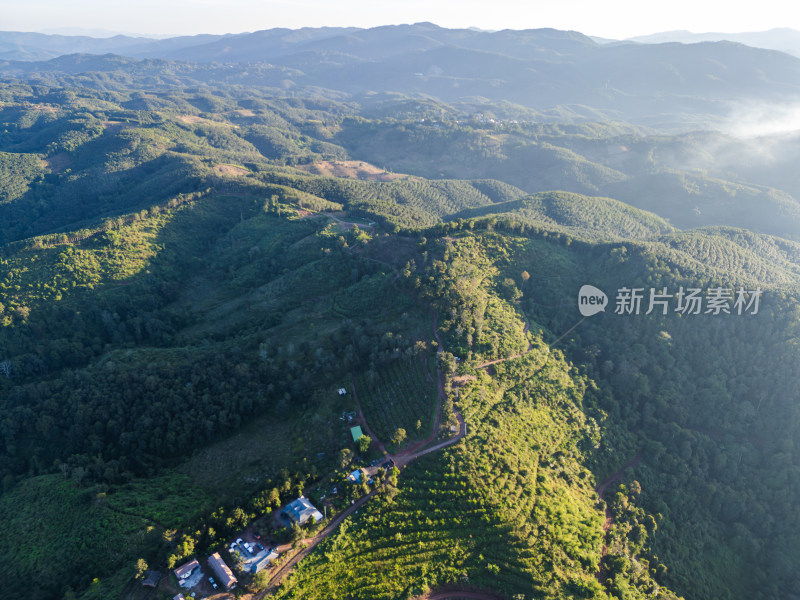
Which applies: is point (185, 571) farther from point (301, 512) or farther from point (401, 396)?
point (401, 396)

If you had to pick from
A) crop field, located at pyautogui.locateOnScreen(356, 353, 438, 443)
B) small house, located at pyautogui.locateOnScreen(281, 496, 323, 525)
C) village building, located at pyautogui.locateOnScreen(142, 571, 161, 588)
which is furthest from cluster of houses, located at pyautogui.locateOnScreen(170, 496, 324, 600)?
crop field, located at pyautogui.locateOnScreen(356, 353, 438, 443)

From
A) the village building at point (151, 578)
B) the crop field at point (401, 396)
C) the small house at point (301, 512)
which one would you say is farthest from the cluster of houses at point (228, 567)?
the crop field at point (401, 396)

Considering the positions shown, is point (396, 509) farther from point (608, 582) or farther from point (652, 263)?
point (652, 263)

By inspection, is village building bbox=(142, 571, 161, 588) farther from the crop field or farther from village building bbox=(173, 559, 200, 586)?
the crop field

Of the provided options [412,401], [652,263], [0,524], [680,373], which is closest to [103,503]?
[0,524]

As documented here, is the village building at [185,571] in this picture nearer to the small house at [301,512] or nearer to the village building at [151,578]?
the village building at [151,578]

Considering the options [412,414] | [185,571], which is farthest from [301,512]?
[412,414]
